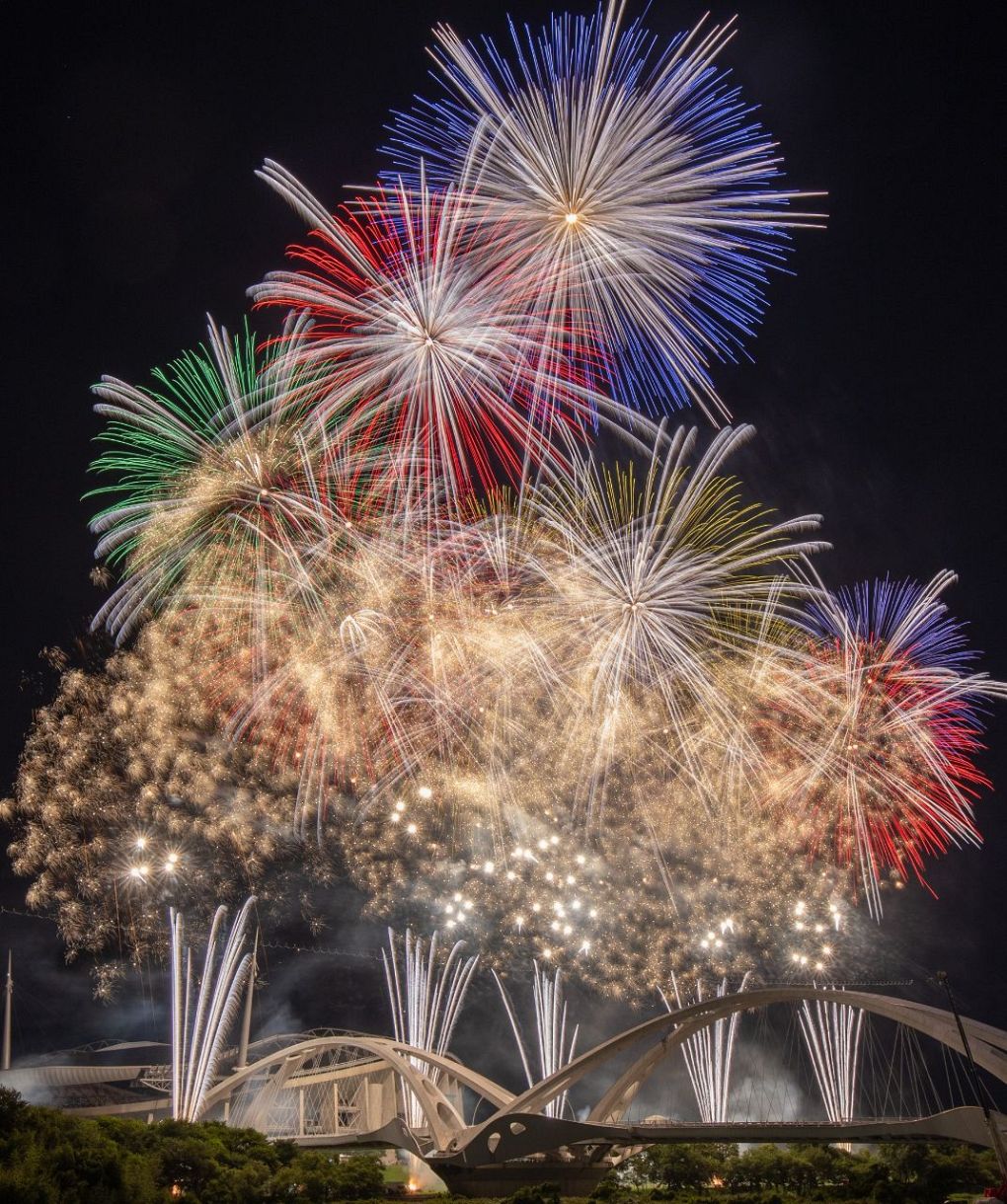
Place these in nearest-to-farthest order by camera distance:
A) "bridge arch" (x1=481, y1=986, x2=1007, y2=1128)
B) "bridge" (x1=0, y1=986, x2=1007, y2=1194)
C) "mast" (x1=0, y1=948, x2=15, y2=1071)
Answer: "bridge" (x1=0, y1=986, x2=1007, y2=1194)
"bridge arch" (x1=481, y1=986, x2=1007, y2=1128)
"mast" (x1=0, y1=948, x2=15, y2=1071)

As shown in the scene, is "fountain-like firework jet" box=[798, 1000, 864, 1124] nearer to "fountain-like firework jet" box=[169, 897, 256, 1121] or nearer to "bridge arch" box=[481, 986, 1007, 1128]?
"bridge arch" box=[481, 986, 1007, 1128]

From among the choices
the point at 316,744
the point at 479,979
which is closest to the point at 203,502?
the point at 316,744

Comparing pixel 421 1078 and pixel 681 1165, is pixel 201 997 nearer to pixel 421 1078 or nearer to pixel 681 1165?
pixel 421 1078

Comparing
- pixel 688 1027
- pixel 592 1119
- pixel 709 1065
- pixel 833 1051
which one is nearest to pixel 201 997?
pixel 592 1119

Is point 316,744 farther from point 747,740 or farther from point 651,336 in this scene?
point 651,336

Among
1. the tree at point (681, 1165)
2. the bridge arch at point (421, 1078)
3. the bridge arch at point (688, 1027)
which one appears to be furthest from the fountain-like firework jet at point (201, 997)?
the tree at point (681, 1165)

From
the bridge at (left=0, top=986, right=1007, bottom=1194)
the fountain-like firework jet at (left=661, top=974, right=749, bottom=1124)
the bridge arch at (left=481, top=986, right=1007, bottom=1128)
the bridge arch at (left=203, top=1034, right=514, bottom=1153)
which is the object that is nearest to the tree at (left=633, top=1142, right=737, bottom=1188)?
the bridge at (left=0, top=986, right=1007, bottom=1194)

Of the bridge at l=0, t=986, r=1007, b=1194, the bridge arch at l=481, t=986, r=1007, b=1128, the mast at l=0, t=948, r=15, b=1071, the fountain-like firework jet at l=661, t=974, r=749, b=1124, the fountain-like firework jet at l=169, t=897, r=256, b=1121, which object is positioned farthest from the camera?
the mast at l=0, t=948, r=15, b=1071

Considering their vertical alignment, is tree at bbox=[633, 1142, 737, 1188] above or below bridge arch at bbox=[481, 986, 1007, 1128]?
below

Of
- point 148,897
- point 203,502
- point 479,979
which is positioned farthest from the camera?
point 479,979

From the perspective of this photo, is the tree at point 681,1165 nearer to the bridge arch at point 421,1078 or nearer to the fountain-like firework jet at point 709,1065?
the fountain-like firework jet at point 709,1065

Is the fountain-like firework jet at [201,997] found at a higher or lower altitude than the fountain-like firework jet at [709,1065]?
higher
